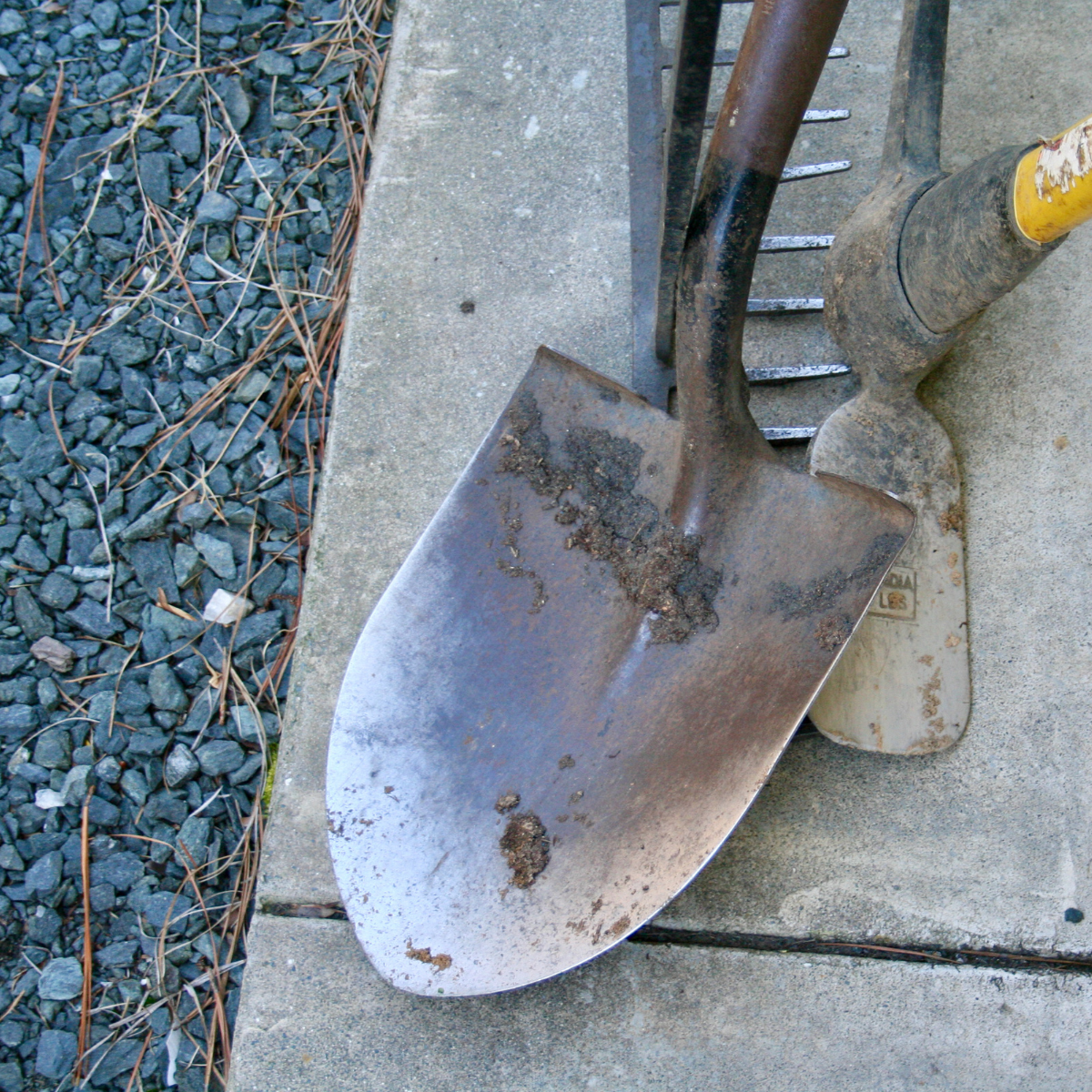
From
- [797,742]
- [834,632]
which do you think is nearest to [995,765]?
[797,742]

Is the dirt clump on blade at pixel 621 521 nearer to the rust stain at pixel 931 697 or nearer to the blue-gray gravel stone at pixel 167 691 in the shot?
the rust stain at pixel 931 697

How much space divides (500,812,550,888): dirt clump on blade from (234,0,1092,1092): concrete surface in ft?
0.82

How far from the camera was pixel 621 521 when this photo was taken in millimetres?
1213

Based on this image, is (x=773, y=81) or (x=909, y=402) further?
(x=909, y=402)

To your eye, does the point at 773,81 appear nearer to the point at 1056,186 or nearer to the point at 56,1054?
the point at 1056,186

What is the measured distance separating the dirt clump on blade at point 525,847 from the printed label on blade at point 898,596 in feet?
1.84

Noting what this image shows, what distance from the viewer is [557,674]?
118cm

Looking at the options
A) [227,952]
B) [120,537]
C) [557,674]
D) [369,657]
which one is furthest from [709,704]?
[120,537]

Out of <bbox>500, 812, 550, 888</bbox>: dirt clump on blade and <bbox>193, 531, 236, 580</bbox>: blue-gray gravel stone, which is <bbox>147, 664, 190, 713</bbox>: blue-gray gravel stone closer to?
<bbox>193, 531, 236, 580</bbox>: blue-gray gravel stone

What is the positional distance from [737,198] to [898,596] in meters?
0.62

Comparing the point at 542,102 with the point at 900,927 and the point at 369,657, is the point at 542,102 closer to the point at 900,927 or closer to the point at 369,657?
the point at 369,657

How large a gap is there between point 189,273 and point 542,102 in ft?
2.30

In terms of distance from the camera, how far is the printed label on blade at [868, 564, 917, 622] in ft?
4.25

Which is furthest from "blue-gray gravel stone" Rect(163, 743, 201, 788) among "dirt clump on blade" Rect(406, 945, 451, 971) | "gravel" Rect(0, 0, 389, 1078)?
"dirt clump on blade" Rect(406, 945, 451, 971)
